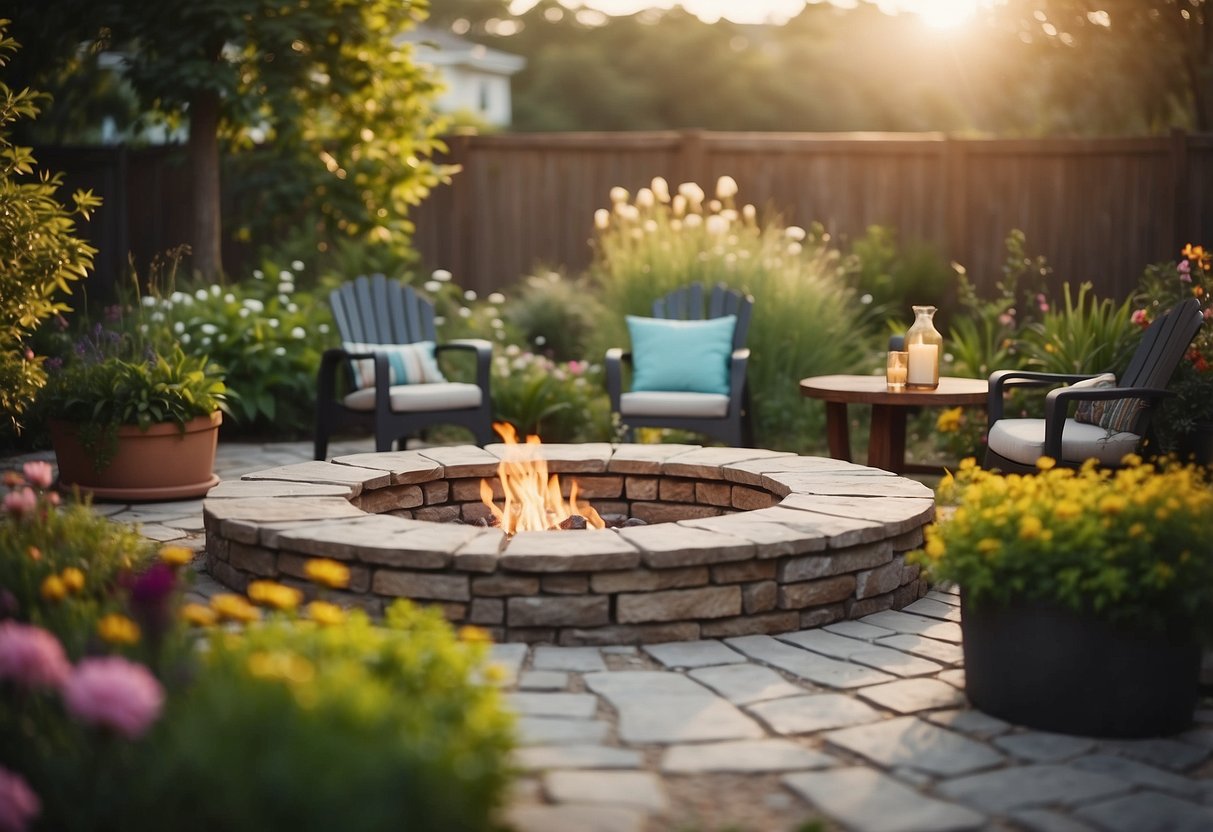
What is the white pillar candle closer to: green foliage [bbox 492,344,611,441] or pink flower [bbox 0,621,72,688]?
green foliage [bbox 492,344,611,441]

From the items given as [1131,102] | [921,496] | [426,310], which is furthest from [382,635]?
[1131,102]

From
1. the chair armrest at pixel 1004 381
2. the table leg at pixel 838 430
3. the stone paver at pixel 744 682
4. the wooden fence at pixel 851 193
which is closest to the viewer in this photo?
the stone paver at pixel 744 682

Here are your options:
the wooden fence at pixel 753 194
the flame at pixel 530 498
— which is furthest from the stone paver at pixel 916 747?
the wooden fence at pixel 753 194

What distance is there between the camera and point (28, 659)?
180 centimetres

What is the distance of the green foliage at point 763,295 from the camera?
6609 mm

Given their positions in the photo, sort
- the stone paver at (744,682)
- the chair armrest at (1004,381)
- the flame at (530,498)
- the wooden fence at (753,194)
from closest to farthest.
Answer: the stone paver at (744,682) < the flame at (530,498) < the chair armrest at (1004,381) < the wooden fence at (753,194)

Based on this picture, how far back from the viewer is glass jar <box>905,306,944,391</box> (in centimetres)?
504

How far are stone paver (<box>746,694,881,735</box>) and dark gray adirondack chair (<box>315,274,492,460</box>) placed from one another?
2.97 metres

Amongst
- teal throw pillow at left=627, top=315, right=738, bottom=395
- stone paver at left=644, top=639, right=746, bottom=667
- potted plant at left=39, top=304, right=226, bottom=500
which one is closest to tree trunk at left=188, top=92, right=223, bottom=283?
potted plant at left=39, top=304, right=226, bottom=500

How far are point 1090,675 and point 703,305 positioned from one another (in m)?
3.94

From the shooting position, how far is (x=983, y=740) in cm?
258

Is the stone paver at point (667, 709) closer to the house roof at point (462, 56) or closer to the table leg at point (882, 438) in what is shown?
the table leg at point (882, 438)

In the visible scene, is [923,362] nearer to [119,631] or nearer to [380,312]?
[380,312]

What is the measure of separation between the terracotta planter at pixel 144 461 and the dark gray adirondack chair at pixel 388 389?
71 centimetres
